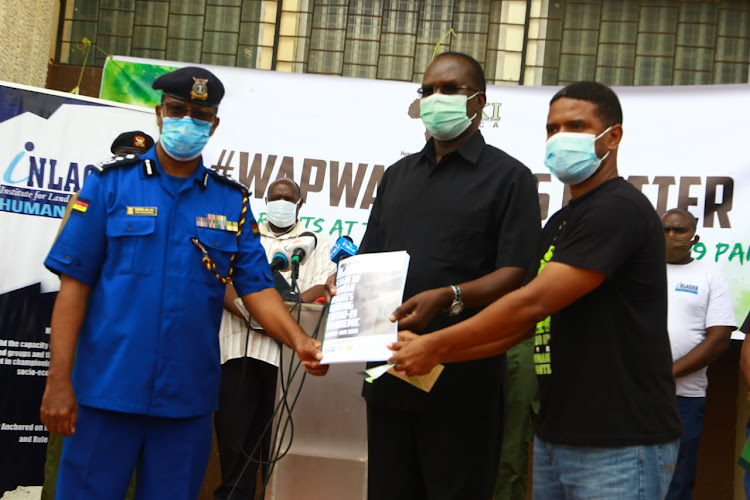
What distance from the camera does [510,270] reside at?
9.59 feet

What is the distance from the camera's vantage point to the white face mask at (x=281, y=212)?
5398 mm

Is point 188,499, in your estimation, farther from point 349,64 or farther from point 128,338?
point 349,64

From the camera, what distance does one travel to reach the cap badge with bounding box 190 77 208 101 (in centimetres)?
310

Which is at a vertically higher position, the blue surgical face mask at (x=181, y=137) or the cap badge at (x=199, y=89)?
the cap badge at (x=199, y=89)

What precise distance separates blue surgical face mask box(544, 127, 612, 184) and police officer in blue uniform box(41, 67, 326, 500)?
1025 millimetres

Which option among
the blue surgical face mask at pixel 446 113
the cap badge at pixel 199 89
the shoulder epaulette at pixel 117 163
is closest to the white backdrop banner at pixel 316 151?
the shoulder epaulette at pixel 117 163

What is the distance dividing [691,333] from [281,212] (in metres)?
2.66

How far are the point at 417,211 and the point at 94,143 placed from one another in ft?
10.6

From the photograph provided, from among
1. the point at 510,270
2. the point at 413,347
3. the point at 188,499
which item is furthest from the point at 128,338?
the point at 510,270

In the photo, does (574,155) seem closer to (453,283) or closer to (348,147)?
(453,283)

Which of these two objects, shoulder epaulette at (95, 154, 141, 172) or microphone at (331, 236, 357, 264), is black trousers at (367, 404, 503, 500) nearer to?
microphone at (331, 236, 357, 264)

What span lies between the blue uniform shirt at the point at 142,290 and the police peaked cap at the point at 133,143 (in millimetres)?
2000

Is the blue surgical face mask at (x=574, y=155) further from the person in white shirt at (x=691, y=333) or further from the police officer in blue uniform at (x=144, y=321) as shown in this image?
the person in white shirt at (x=691, y=333)

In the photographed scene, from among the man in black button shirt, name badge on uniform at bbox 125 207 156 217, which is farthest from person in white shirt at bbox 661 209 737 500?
name badge on uniform at bbox 125 207 156 217
